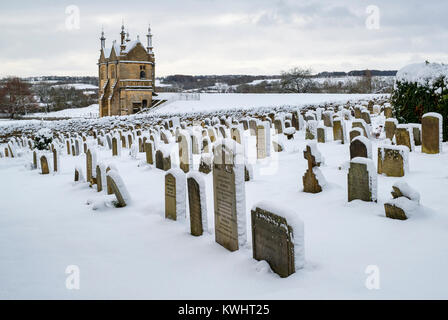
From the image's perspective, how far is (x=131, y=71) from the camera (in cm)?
5075

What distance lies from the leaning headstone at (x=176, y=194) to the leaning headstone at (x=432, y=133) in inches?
224

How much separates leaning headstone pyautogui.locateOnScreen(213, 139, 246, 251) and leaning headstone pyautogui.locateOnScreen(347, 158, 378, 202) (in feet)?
6.65

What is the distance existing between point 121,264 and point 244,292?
168cm

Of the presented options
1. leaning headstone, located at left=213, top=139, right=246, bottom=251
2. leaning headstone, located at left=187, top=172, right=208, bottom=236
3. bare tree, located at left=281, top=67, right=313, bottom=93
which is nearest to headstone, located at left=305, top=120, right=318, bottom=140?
leaning headstone, located at left=187, top=172, right=208, bottom=236

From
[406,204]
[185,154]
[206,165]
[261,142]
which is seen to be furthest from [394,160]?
[185,154]

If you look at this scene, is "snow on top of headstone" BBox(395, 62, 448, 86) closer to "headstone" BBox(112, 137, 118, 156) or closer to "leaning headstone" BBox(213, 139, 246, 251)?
"leaning headstone" BBox(213, 139, 246, 251)

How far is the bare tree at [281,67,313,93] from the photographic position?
6425cm

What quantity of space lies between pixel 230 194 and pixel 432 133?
5.92m

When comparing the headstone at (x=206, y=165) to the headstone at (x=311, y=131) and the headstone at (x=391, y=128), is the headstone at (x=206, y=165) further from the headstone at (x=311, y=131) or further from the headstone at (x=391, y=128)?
the headstone at (x=391, y=128)

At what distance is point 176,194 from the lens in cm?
589

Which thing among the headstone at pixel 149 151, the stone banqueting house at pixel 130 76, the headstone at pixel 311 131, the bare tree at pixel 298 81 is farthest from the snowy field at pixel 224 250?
the bare tree at pixel 298 81

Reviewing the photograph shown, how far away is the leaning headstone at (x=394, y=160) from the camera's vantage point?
673cm

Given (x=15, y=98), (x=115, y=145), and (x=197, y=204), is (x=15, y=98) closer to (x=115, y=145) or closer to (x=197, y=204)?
(x=115, y=145)

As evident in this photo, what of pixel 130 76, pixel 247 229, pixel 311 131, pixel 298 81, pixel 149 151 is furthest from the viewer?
pixel 298 81
